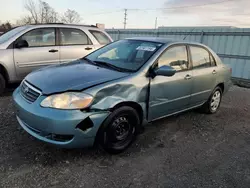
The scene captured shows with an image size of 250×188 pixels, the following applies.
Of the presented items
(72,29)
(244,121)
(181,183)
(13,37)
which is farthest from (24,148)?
(244,121)

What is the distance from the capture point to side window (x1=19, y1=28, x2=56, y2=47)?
18.0 feet

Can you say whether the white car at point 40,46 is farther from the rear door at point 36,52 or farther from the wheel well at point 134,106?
the wheel well at point 134,106

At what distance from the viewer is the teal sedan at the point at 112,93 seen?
272 centimetres

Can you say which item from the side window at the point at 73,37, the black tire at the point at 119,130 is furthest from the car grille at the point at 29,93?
the side window at the point at 73,37

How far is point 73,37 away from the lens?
20.3 ft

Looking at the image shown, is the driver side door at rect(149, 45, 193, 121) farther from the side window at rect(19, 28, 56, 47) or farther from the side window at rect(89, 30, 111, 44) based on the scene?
the side window at rect(19, 28, 56, 47)

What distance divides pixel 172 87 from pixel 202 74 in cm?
103

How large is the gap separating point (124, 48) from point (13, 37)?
2.81 m

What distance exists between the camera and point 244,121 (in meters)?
4.99

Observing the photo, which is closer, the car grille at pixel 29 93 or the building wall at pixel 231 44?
the car grille at pixel 29 93

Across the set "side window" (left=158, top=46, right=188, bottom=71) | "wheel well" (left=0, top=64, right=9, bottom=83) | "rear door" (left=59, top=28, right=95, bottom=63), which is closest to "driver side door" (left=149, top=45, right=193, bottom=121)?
"side window" (left=158, top=46, right=188, bottom=71)

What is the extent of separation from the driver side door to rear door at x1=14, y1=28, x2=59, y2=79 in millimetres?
3221

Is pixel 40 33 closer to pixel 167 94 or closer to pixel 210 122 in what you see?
pixel 167 94

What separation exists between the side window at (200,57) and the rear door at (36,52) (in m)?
3.36
